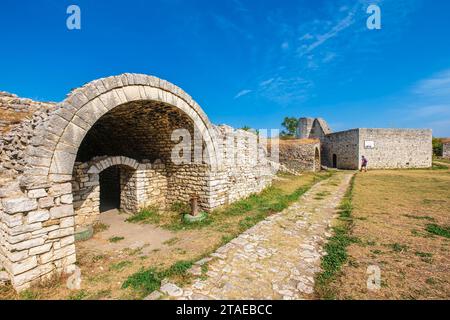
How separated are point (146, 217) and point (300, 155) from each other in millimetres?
17138

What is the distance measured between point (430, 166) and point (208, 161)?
25.8m

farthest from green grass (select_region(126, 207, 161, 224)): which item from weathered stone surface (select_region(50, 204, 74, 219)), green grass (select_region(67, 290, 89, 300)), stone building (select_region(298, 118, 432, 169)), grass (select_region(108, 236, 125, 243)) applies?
stone building (select_region(298, 118, 432, 169))

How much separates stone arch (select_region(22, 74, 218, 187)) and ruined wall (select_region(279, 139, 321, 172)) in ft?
57.4

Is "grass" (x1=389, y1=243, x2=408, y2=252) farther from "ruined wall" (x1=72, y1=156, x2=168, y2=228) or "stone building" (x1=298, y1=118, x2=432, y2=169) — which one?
"stone building" (x1=298, y1=118, x2=432, y2=169)

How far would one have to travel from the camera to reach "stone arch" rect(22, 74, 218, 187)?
3.81 meters

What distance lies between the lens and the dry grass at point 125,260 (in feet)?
11.4

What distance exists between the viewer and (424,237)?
5.07 meters

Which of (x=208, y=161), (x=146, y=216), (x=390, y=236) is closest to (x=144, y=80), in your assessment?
(x=208, y=161)

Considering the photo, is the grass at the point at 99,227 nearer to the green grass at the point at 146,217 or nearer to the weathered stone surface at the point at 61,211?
the green grass at the point at 146,217

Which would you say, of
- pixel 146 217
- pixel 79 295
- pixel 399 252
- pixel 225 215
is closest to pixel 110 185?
pixel 146 217

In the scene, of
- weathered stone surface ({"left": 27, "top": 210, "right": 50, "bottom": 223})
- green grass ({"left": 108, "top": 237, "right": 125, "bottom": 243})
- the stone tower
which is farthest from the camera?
the stone tower

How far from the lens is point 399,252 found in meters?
4.42

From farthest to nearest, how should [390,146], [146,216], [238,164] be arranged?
[390,146] → [238,164] → [146,216]
